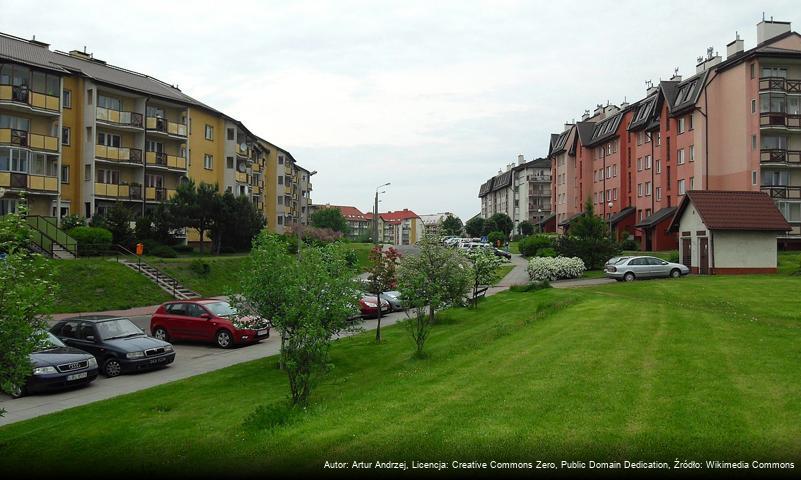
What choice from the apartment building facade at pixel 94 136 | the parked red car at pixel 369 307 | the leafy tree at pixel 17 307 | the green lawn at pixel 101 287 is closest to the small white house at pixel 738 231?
the parked red car at pixel 369 307

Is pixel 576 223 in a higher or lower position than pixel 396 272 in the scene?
higher

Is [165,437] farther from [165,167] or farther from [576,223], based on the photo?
[165,167]

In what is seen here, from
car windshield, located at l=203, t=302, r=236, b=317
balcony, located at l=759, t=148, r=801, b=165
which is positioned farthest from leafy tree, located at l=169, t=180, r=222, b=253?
balcony, located at l=759, t=148, r=801, b=165

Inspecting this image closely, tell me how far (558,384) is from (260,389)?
7.28 m

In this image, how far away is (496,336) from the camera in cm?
1622

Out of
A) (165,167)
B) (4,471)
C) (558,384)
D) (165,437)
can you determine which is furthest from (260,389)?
(165,167)

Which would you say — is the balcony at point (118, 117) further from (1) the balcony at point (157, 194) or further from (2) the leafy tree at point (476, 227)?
(2) the leafy tree at point (476, 227)

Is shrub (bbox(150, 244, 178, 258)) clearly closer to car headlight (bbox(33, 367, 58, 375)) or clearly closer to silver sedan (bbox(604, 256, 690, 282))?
car headlight (bbox(33, 367, 58, 375))

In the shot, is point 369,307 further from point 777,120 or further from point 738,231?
point 777,120

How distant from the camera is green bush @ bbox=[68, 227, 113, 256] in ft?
119

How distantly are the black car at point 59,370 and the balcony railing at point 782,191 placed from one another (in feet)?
152

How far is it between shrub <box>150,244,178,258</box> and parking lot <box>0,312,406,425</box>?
2001 centimetres

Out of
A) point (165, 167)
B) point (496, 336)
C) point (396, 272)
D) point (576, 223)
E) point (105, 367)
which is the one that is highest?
point (165, 167)

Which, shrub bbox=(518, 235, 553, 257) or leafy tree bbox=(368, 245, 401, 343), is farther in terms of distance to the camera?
shrub bbox=(518, 235, 553, 257)
